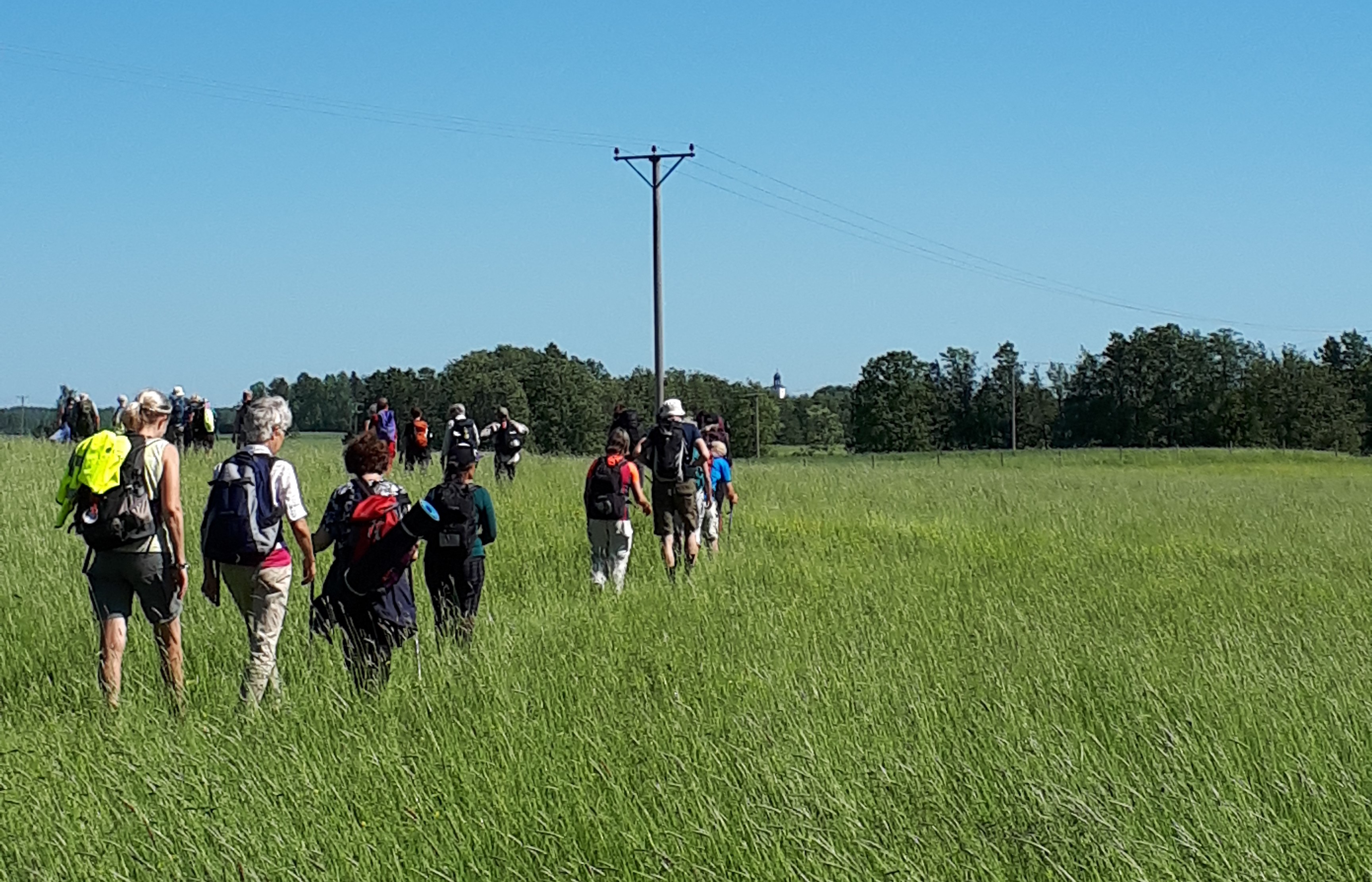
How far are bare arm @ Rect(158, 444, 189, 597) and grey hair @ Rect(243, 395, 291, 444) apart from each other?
42cm

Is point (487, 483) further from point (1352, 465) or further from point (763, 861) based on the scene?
point (1352, 465)

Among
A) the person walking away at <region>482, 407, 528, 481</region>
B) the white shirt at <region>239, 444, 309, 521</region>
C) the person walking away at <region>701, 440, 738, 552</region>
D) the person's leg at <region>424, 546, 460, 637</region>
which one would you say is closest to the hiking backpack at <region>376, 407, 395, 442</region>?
the person walking away at <region>482, 407, 528, 481</region>

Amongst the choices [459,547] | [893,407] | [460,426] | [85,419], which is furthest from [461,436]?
[893,407]

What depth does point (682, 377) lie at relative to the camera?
142 m

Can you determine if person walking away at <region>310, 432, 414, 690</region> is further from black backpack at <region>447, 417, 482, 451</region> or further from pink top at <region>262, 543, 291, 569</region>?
black backpack at <region>447, 417, 482, 451</region>

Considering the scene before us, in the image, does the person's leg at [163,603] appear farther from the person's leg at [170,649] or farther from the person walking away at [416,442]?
the person walking away at [416,442]

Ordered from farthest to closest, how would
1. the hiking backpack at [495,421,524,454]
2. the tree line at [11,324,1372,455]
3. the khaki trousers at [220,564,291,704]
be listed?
the tree line at [11,324,1372,455]
the hiking backpack at [495,421,524,454]
the khaki trousers at [220,564,291,704]

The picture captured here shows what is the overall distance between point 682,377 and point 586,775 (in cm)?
13607

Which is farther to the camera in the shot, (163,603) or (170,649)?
(170,649)

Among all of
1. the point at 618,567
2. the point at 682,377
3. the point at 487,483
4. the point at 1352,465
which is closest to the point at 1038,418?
the point at 682,377

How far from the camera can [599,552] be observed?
12.5m

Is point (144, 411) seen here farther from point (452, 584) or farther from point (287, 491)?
point (452, 584)

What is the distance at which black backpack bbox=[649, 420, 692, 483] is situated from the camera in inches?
543

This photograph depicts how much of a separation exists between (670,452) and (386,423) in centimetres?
1238
